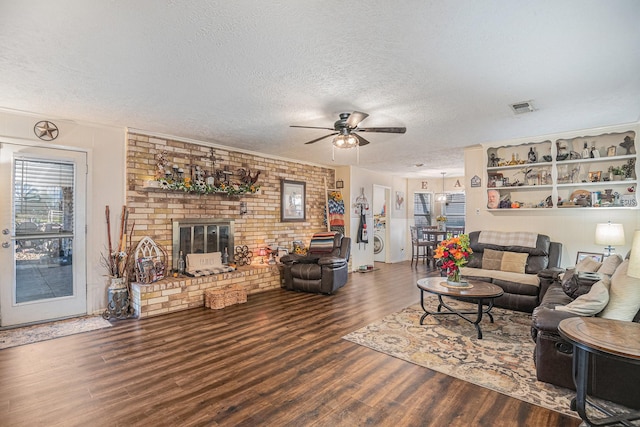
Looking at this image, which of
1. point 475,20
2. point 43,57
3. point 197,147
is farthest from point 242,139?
point 475,20

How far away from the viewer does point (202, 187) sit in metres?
4.88

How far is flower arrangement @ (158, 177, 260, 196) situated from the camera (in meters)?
4.54

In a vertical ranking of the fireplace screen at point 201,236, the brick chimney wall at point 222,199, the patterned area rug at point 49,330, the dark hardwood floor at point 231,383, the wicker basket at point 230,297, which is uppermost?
→ the brick chimney wall at point 222,199

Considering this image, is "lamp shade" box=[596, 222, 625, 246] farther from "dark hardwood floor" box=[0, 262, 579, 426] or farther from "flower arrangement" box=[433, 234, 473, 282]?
"dark hardwood floor" box=[0, 262, 579, 426]

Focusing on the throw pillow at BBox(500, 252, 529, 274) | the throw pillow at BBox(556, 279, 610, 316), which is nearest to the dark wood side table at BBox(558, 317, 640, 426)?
the throw pillow at BBox(556, 279, 610, 316)

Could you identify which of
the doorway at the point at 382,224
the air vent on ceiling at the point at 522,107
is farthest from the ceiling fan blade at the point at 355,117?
the doorway at the point at 382,224

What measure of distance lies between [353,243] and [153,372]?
17.5 feet

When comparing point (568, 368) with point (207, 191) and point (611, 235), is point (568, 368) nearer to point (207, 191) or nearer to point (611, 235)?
point (611, 235)

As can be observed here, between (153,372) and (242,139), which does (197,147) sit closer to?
(242,139)

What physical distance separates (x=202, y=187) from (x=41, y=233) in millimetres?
1988

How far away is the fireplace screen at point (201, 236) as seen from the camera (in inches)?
192

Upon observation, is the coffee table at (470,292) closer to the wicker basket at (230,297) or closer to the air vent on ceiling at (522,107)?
the air vent on ceiling at (522,107)

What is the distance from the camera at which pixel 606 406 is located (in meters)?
2.20

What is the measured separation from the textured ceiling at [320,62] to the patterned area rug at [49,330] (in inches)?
98.0
